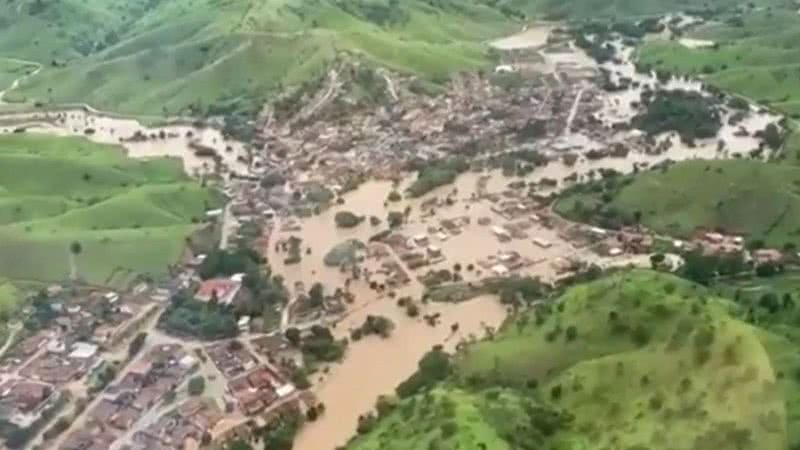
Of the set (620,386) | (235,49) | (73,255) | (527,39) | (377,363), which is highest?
(620,386)

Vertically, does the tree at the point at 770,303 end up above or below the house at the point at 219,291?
above

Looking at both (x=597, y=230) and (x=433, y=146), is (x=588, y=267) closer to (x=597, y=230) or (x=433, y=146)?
(x=597, y=230)

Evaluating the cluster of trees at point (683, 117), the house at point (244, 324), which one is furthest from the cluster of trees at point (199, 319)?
the cluster of trees at point (683, 117)

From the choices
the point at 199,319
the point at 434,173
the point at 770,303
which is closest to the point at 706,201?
the point at 770,303

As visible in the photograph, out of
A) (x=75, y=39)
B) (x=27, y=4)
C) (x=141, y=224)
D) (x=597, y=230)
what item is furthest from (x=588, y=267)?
(x=27, y=4)

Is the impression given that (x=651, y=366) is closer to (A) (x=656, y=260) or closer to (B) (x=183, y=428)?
(A) (x=656, y=260)

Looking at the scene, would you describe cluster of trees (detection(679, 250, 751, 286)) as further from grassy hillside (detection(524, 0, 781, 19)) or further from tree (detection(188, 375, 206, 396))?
grassy hillside (detection(524, 0, 781, 19))

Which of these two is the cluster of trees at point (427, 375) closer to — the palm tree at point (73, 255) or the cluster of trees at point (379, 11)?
the palm tree at point (73, 255)
